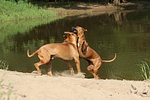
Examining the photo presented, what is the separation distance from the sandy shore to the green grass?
19432 mm

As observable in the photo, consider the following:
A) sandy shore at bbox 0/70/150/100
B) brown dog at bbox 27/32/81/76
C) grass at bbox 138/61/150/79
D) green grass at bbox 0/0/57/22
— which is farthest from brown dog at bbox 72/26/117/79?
green grass at bbox 0/0/57/22

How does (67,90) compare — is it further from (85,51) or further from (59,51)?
(85,51)

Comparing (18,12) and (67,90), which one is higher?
(18,12)

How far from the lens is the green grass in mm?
23562

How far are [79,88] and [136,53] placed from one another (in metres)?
5.74

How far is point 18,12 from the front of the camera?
2489 cm

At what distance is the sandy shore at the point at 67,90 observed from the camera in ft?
13.1

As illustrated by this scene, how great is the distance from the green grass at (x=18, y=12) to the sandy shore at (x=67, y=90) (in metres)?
19.4

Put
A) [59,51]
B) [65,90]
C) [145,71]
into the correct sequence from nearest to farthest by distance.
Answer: [65,90], [145,71], [59,51]

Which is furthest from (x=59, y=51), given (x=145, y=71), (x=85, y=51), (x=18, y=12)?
(x=18, y=12)

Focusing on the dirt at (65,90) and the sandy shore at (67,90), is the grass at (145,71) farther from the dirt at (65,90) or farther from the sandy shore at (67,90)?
the sandy shore at (67,90)

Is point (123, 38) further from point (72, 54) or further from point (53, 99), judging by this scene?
point (53, 99)

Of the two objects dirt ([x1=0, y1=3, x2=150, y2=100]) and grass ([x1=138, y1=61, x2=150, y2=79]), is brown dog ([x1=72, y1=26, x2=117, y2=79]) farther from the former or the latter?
dirt ([x1=0, y1=3, x2=150, y2=100])

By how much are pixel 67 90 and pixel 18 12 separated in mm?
21707
